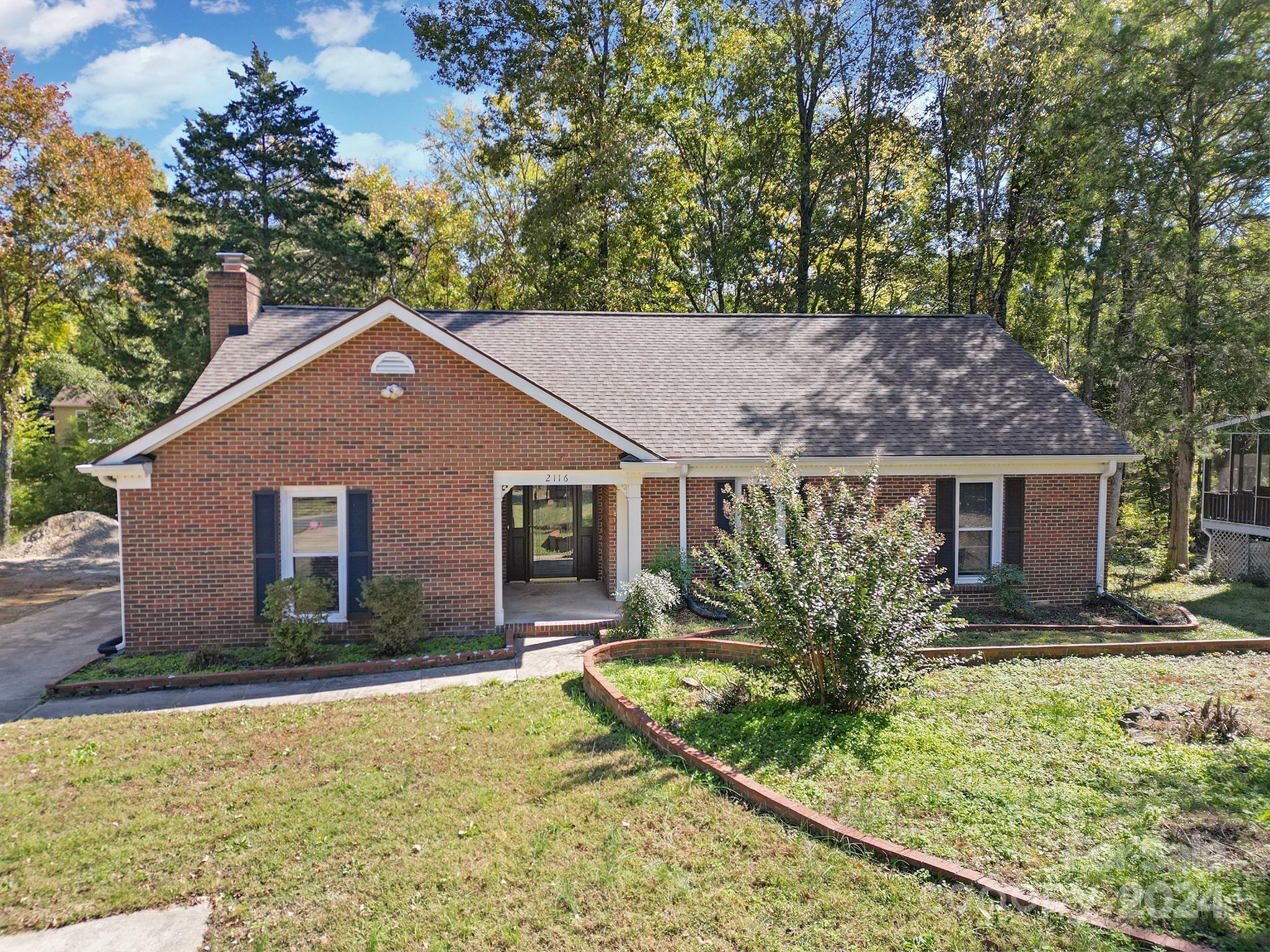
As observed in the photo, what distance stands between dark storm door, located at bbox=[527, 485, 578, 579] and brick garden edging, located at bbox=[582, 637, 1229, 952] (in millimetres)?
5510

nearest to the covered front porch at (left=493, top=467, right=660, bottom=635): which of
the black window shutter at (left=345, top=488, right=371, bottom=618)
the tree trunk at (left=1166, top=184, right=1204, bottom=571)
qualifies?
the black window shutter at (left=345, top=488, right=371, bottom=618)

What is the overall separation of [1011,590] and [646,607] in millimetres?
6777

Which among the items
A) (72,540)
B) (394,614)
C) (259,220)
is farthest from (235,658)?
(259,220)

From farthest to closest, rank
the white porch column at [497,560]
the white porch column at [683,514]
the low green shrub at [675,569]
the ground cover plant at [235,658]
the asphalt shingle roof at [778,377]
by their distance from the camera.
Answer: the asphalt shingle roof at [778,377]
the white porch column at [683,514]
the low green shrub at [675,569]
the white porch column at [497,560]
the ground cover plant at [235,658]

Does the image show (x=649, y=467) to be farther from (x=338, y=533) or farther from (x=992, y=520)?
(x=992, y=520)

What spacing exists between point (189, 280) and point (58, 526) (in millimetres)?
9020

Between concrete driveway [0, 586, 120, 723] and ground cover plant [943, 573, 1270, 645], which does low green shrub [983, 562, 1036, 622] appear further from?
concrete driveway [0, 586, 120, 723]

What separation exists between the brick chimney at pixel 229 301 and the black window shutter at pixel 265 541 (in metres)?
4.90

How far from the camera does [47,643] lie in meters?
11.6

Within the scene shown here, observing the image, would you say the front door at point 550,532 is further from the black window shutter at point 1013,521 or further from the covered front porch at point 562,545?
the black window shutter at point 1013,521

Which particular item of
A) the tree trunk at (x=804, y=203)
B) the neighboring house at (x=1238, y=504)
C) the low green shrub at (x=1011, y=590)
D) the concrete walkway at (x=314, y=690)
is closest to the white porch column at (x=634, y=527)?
the concrete walkway at (x=314, y=690)

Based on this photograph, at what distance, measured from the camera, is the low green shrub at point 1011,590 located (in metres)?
12.5

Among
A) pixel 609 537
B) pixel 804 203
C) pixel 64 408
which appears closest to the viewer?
pixel 609 537

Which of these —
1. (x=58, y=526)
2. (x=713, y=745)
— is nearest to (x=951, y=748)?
(x=713, y=745)
